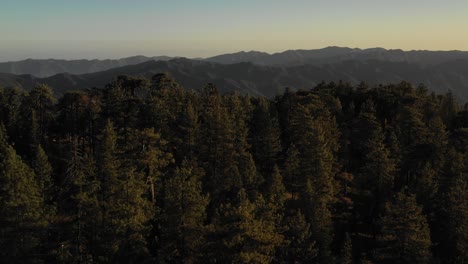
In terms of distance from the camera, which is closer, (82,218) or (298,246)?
(82,218)

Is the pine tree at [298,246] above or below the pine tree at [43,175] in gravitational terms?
below

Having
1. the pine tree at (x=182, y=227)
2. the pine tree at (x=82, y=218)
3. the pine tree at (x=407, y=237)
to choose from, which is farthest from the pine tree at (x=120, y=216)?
the pine tree at (x=407, y=237)

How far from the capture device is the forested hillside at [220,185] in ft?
113

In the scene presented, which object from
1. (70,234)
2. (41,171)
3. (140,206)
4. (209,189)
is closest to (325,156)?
(209,189)

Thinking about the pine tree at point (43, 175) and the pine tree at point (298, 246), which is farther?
the pine tree at point (43, 175)

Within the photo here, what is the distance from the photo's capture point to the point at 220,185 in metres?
48.1

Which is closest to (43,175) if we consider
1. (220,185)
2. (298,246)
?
(220,185)

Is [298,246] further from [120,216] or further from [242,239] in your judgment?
[120,216]

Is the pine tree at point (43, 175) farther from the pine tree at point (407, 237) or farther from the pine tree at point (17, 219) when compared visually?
the pine tree at point (407, 237)

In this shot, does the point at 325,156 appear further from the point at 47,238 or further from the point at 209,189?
the point at 47,238

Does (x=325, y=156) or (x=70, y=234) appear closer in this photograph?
(x=70, y=234)

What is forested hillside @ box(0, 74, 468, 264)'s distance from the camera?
34594mm

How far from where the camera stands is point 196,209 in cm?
3506

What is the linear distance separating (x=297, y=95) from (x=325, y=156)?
99.4 ft
